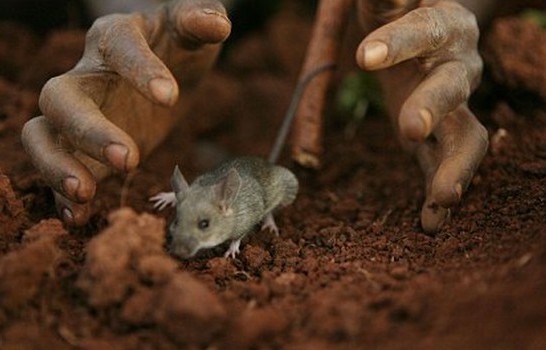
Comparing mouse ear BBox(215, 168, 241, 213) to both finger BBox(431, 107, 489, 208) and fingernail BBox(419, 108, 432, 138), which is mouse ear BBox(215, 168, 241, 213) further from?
fingernail BBox(419, 108, 432, 138)

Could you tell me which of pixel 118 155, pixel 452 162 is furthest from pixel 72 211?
pixel 452 162

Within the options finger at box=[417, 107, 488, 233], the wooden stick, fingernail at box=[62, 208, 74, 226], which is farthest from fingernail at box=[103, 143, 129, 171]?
the wooden stick

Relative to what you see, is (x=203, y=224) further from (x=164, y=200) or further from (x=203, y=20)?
(x=203, y=20)

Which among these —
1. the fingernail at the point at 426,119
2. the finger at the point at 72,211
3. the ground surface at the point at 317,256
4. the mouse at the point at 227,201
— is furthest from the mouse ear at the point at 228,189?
the fingernail at the point at 426,119

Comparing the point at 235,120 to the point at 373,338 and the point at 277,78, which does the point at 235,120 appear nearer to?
the point at 277,78

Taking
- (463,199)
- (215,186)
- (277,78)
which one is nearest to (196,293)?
(215,186)

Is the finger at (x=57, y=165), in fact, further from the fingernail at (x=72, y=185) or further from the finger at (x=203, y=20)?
the finger at (x=203, y=20)
